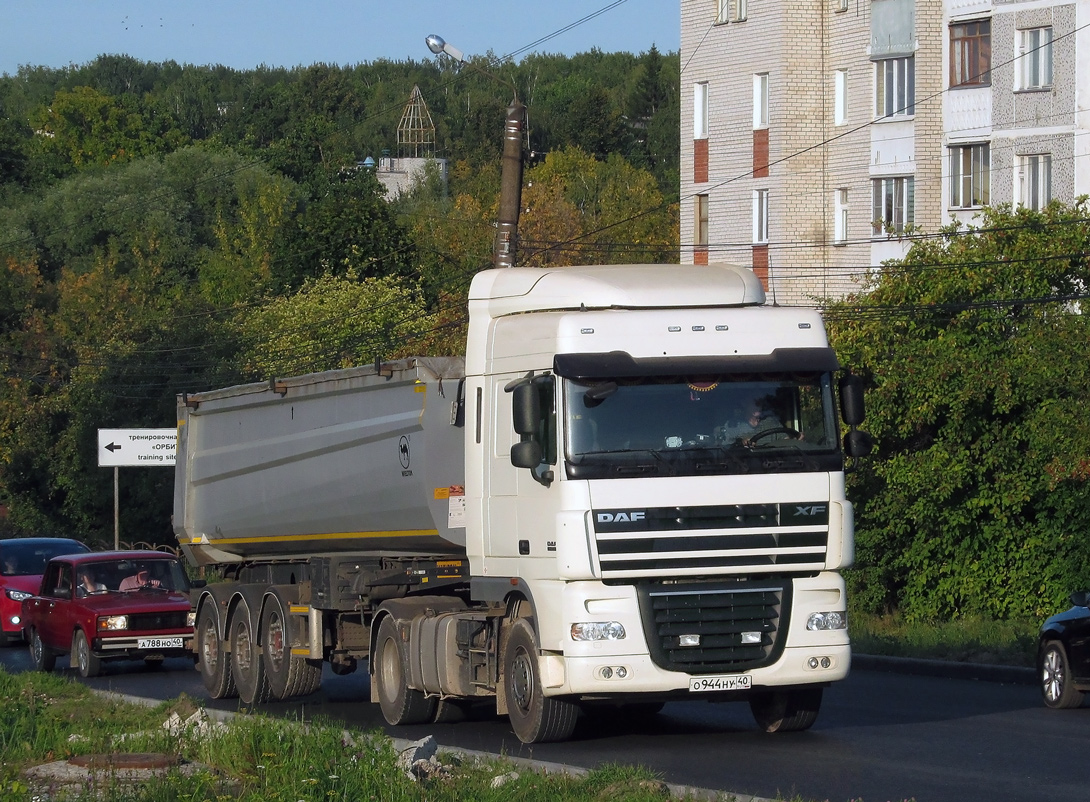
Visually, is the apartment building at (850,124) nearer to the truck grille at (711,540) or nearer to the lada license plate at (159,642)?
the lada license plate at (159,642)

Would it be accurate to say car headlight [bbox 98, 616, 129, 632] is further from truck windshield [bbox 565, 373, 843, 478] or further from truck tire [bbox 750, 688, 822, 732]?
truck windshield [bbox 565, 373, 843, 478]

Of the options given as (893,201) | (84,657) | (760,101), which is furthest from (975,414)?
(760,101)

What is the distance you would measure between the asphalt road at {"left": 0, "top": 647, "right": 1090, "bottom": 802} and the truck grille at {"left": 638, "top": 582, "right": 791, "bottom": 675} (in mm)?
658

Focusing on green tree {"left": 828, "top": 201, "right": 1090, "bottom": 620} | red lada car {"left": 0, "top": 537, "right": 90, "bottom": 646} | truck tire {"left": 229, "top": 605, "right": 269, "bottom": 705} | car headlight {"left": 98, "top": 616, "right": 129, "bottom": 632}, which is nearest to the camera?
truck tire {"left": 229, "top": 605, "right": 269, "bottom": 705}

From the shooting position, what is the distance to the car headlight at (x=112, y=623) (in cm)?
2108

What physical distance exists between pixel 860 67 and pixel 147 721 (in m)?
42.3

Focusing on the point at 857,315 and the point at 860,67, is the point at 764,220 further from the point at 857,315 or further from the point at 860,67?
the point at 857,315

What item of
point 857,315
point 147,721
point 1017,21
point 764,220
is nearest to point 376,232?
point 764,220

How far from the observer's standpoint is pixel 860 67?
51719mm

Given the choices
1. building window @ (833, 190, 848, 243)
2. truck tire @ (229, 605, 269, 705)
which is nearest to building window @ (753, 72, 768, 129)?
building window @ (833, 190, 848, 243)

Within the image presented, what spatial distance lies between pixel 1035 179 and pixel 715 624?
37363 mm

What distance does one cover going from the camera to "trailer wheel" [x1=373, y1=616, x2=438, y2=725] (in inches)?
572

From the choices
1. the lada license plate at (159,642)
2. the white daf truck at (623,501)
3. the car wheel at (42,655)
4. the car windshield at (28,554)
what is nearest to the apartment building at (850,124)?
the car windshield at (28,554)

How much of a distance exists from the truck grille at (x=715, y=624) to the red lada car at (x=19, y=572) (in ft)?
54.2
